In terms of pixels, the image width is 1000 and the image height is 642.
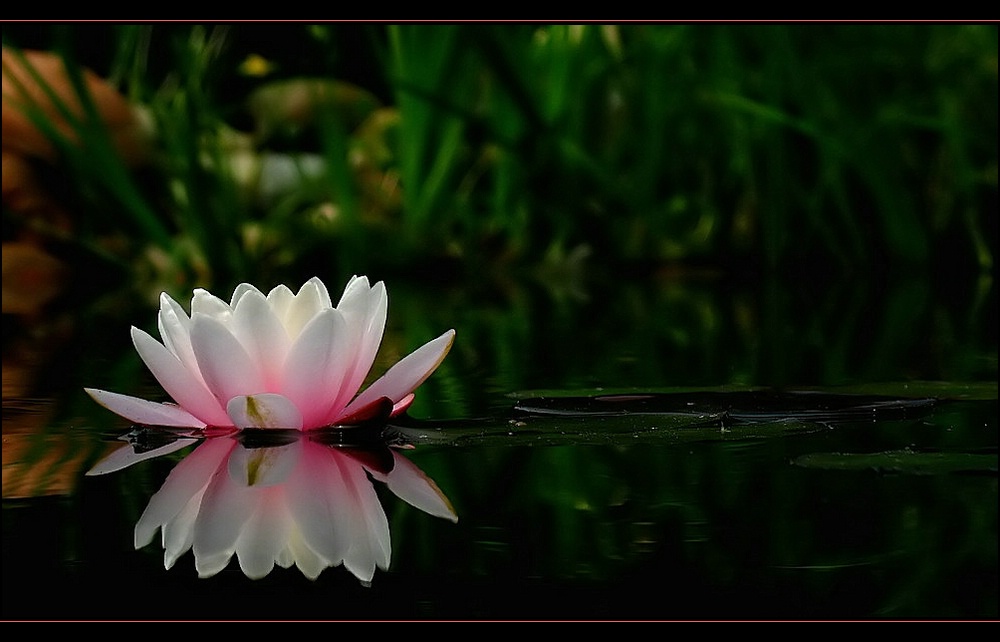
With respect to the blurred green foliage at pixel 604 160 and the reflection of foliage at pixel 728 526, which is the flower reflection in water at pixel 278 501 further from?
the blurred green foliage at pixel 604 160

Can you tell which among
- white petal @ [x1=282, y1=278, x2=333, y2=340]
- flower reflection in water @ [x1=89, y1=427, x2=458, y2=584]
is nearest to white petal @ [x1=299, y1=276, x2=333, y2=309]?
white petal @ [x1=282, y1=278, x2=333, y2=340]

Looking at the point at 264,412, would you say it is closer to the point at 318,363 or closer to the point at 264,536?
the point at 318,363

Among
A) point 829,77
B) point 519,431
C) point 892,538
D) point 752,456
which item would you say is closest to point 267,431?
point 519,431

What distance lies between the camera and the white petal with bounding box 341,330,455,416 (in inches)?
40.3

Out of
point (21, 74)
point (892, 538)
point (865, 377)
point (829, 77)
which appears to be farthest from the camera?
point (21, 74)

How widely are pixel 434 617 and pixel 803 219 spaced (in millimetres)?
3094

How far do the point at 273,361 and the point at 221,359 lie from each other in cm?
4

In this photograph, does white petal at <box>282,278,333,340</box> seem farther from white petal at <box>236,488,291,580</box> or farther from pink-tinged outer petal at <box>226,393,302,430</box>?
white petal at <box>236,488,291,580</box>

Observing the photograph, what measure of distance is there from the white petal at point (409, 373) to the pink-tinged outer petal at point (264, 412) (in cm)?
5

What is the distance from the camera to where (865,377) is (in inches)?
56.9

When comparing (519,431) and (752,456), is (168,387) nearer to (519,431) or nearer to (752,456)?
(519,431)

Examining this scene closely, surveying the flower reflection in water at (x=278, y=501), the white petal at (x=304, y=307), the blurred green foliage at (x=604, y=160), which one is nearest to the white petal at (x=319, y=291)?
the white petal at (x=304, y=307)

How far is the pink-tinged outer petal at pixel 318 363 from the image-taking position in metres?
0.95

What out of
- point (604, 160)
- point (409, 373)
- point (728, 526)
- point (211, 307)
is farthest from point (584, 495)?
point (604, 160)
